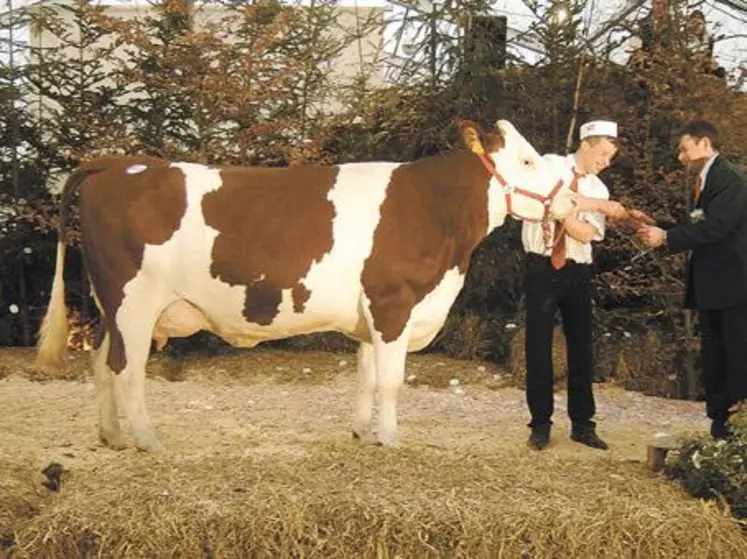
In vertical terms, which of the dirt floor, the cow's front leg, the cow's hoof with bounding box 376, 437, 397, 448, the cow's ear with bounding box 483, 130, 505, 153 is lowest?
the dirt floor

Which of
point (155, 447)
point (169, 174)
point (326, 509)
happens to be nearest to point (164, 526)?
point (326, 509)

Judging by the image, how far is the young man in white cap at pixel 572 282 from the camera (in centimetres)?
555

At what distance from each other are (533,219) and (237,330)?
5.66ft

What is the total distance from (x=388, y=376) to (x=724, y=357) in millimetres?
1944

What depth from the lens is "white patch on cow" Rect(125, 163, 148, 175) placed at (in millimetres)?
5227

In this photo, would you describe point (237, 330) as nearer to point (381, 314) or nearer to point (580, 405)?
point (381, 314)

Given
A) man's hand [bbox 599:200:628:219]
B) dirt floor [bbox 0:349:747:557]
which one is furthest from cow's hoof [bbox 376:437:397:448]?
man's hand [bbox 599:200:628:219]

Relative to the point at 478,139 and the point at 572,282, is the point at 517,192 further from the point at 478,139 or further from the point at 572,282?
the point at 572,282

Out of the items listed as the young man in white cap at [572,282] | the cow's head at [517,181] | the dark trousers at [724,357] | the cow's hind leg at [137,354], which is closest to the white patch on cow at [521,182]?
the cow's head at [517,181]

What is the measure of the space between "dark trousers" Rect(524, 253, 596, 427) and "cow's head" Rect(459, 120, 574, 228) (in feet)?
1.56

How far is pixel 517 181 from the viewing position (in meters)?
5.29

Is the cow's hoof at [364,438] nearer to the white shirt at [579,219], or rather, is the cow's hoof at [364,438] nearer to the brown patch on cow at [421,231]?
the brown patch on cow at [421,231]

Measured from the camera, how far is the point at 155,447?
523 centimetres

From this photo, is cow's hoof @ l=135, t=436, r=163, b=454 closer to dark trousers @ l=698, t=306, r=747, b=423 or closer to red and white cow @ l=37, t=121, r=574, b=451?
red and white cow @ l=37, t=121, r=574, b=451
